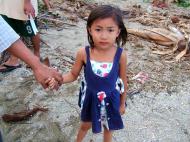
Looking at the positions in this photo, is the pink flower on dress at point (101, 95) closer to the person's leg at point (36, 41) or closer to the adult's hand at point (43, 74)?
the adult's hand at point (43, 74)

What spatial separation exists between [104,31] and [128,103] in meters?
1.56

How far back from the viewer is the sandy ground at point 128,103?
3346 millimetres

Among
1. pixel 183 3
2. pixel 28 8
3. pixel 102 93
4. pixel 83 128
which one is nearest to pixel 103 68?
pixel 102 93

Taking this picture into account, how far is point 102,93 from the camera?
254 centimetres

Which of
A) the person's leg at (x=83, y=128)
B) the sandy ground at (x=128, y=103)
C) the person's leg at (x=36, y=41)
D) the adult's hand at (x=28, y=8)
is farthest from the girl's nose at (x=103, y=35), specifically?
the person's leg at (x=36, y=41)

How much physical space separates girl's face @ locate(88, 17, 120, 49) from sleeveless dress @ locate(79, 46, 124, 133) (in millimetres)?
128

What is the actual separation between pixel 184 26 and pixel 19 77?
2836 millimetres

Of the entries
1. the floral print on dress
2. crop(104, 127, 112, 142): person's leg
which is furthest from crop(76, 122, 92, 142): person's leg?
the floral print on dress

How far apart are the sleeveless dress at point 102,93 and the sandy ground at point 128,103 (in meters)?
0.69

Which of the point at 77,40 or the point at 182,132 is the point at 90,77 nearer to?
the point at 182,132

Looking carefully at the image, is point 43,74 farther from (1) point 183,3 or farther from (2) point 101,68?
(1) point 183,3

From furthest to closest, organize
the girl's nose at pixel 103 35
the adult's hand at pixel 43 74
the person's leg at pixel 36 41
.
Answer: the person's leg at pixel 36 41 → the girl's nose at pixel 103 35 → the adult's hand at pixel 43 74

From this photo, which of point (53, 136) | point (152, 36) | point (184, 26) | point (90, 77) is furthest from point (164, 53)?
point (90, 77)

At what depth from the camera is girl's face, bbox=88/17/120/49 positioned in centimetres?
238
